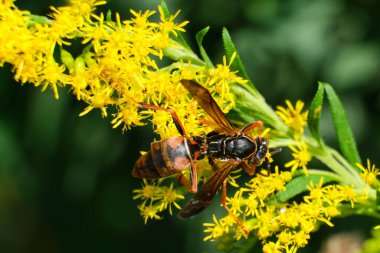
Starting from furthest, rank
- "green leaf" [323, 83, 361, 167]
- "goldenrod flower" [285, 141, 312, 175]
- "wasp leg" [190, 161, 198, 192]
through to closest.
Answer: "green leaf" [323, 83, 361, 167] → "goldenrod flower" [285, 141, 312, 175] → "wasp leg" [190, 161, 198, 192]

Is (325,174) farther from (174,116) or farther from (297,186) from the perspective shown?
(174,116)

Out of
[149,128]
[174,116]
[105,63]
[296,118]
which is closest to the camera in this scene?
[105,63]

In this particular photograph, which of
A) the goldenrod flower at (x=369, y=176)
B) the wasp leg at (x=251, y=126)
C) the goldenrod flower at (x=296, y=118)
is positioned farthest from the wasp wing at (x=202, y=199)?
the goldenrod flower at (x=369, y=176)

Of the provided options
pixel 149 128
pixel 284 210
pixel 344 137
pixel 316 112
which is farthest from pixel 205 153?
pixel 149 128

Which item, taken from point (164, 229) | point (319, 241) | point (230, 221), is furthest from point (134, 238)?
point (230, 221)

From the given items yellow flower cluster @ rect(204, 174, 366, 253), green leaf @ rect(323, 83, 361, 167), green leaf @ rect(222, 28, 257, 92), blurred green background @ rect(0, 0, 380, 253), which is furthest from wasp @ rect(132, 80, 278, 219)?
blurred green background @ rect(0, 0, 380, 253)

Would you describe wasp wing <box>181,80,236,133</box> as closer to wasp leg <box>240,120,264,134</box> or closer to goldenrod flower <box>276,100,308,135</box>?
wasp leg <box>240,120,264,134</box>

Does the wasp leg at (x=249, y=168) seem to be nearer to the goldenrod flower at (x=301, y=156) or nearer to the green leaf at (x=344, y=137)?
the goldenrod flower at (x=301, y=156)
